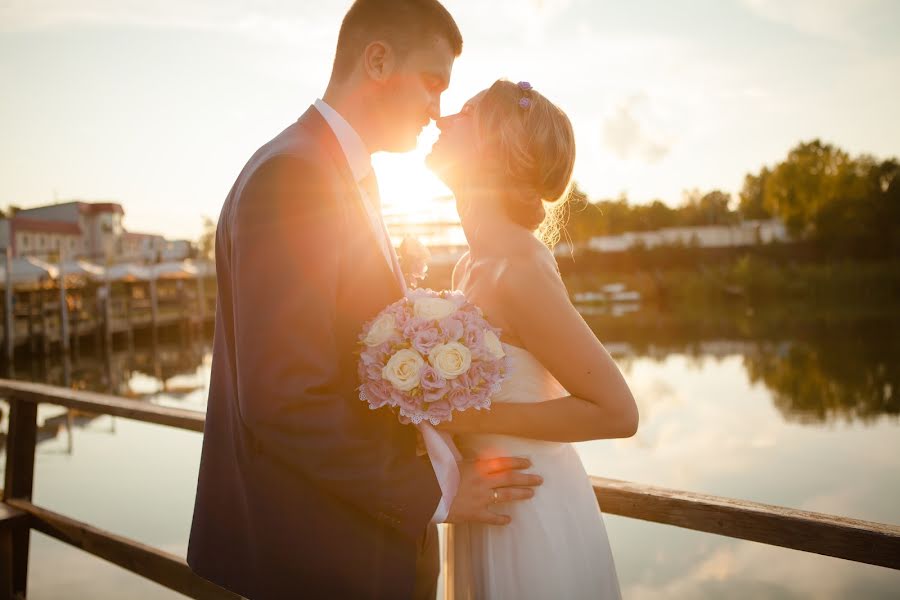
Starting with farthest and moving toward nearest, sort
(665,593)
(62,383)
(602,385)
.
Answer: (62,383), (665,593), (602,385)

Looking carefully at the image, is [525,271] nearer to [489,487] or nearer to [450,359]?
[450,359]

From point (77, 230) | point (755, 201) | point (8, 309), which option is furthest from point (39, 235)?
point (755, 201)

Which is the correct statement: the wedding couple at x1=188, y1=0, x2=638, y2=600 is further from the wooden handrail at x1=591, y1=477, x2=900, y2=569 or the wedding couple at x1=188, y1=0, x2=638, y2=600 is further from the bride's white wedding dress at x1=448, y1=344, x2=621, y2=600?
the wooden handrail at x1=591, y1=477, x2=900, y2=569

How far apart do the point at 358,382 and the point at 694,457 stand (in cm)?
1445

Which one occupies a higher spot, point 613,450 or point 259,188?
point 259,188

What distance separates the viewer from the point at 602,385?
1685mm

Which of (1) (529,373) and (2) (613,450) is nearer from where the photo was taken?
(1) (529,373)

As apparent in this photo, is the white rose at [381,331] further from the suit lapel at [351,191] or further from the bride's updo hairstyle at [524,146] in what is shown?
the bride's updo hairstyle at [524,146]

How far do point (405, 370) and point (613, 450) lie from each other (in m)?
14.1

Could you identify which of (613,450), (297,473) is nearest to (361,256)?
(297,473)

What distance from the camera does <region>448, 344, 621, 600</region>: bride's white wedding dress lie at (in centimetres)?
186

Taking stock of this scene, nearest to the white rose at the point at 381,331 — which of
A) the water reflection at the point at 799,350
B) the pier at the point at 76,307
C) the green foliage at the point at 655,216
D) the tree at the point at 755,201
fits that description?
the water reflection at the point at 799,350

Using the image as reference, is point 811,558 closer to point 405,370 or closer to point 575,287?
point 405,370

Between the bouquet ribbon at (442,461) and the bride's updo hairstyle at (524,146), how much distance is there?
687mm
